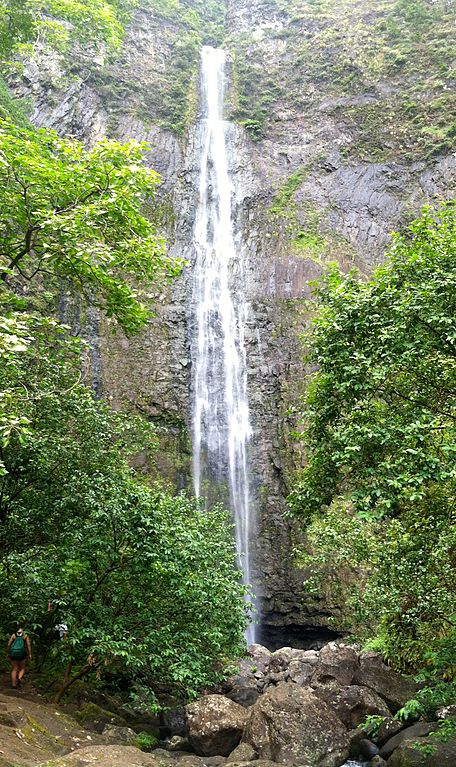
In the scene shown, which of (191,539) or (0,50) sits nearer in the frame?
(191,539)

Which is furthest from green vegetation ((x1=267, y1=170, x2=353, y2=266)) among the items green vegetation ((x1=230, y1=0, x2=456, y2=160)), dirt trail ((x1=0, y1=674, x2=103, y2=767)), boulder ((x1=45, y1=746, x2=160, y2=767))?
boulder ((x1=45, y1=746, x2=160, y2=767))

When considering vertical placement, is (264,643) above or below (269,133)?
below

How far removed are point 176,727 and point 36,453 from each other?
6428 millimetres

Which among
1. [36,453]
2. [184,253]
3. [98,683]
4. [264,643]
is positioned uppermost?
[184,253]

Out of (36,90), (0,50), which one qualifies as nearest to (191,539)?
(0,50)

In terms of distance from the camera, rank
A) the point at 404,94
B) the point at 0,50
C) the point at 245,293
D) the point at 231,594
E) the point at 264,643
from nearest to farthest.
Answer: the point at 231,594 → the point at 0,50 → the point at 264,643 → the point at 245,293 → the point at 404,94

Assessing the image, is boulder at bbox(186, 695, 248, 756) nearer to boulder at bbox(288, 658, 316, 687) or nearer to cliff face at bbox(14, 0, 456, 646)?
boulder at bbox(288, 658, 316, 687)

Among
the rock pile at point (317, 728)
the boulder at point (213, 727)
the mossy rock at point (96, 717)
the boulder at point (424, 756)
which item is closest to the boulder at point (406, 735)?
the rock pile at point (317, 728)

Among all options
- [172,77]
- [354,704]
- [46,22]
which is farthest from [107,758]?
[172,77]

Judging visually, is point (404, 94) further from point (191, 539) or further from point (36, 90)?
point (191, 539)

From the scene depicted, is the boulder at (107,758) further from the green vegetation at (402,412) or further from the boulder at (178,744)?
the green vegetation at (402,412)

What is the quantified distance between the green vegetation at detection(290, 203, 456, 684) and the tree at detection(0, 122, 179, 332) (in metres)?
2.99

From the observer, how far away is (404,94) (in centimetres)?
2930

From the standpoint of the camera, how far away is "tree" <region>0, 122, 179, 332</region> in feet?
24.8
